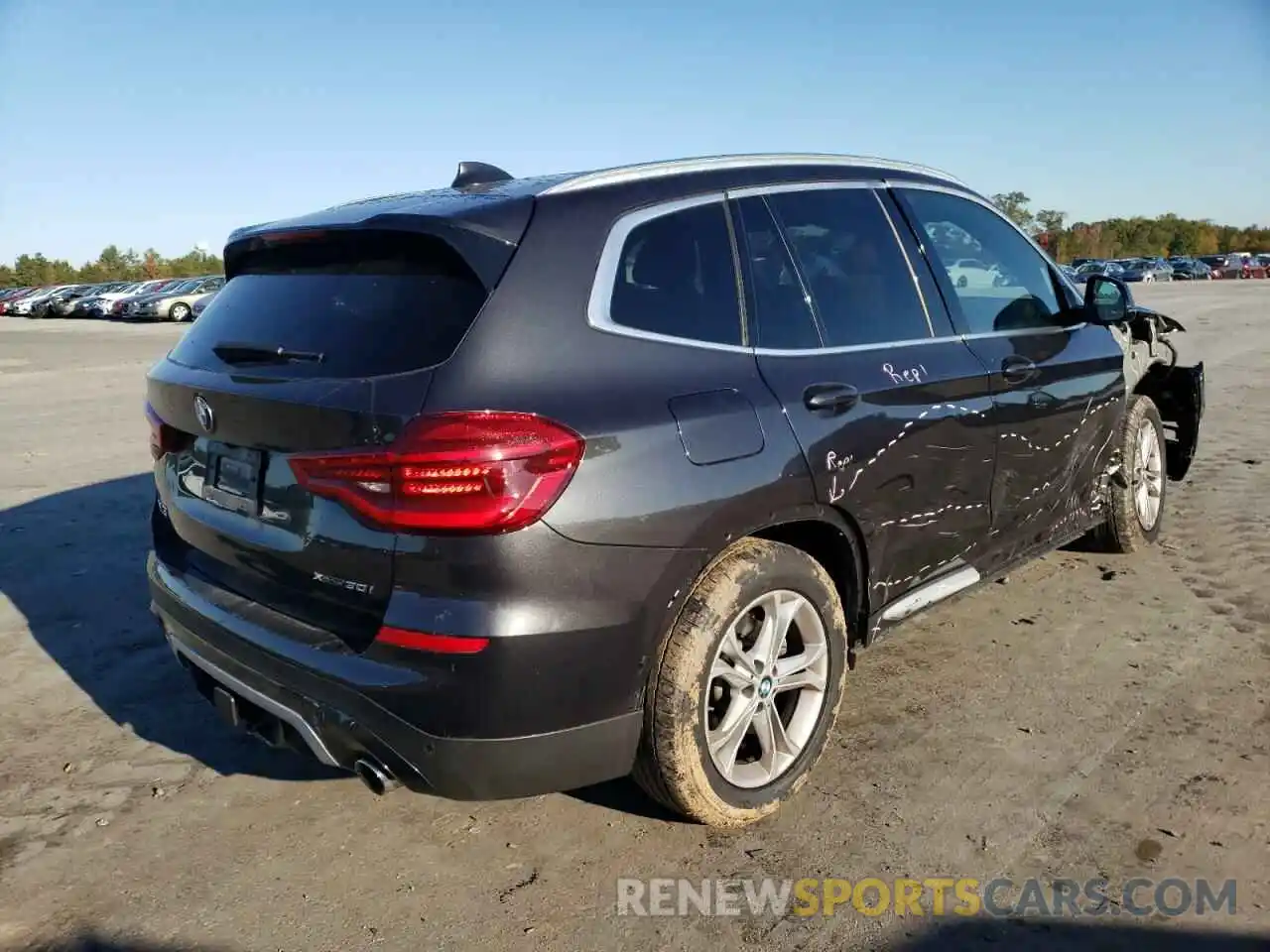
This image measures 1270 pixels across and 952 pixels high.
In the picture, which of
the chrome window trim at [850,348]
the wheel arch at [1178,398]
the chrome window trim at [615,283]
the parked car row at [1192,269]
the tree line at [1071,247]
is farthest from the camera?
the tree line at [1071,247]

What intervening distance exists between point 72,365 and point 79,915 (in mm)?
18464

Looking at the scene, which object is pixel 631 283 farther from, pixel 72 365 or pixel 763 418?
pixel 72 365

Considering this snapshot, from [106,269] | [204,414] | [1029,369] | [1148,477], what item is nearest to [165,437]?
[204,414]

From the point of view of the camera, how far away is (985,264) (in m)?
4.16

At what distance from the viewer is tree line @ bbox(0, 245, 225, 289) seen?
75.8 m

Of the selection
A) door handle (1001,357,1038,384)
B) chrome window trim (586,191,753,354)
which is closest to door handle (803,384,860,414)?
chrome window trim (586,191,753,354)

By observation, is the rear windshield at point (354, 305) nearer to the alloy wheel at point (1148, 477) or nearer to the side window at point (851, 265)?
the side window at point (851, 265)

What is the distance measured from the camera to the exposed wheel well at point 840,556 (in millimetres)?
3027

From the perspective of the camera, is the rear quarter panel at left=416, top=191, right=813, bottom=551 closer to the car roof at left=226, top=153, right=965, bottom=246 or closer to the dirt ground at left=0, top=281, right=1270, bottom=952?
the car roof at left=226, top=153, right=965, bottom=246

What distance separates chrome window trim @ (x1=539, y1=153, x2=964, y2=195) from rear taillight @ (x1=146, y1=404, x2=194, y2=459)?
1.37 m

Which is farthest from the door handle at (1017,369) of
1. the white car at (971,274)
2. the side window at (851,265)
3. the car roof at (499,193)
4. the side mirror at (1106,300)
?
the car roof at (499,193)

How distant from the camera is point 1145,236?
312 ft

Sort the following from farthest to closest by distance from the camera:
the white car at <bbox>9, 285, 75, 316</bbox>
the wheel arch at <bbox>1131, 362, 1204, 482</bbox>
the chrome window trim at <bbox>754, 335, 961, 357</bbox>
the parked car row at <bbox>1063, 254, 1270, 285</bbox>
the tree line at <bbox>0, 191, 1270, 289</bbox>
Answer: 1. the tree line at <bbox>0, 191, 1270, 289</bbox>
2. the parked car row at <bbox>1063, 254, 1270, 285</bbox>
3. the white car at <bbox>9, 285, 75, 316</bbox>
4. the wheel arch at <bbox>1131, 362, 1204, 482</bbox>
5. the chrome window trim at <bbox>754, 335, 961, 357</bbox>

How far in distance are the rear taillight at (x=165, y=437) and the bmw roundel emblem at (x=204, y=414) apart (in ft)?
0.55
